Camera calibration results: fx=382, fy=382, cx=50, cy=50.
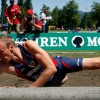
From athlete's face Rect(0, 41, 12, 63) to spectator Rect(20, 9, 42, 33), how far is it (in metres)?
10.3

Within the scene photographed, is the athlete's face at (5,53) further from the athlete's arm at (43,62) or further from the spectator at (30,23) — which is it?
the spectator at (30,23)

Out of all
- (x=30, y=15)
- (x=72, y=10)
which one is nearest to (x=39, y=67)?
(x=30, y=15)

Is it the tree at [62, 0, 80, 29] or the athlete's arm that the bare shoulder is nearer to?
the athlete's arm

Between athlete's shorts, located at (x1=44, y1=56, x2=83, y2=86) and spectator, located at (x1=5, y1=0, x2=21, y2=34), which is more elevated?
athlete's shorts, located at (x1=44, y1=56, x2=83, y2=86)

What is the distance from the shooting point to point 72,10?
92.7 metres

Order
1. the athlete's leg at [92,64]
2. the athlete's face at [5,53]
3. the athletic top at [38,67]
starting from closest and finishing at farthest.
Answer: the athlete's face at [5,53]
the athletic top at [38,67]
the athlete's leg at [92,64]

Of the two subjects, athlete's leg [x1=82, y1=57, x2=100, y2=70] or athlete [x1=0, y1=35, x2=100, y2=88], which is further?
athlete's leg [x1=82, y1=57, x2=100, y2=70]

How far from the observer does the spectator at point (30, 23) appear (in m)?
15.0

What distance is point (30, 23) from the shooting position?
1495cm

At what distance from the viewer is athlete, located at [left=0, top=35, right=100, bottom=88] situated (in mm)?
4352

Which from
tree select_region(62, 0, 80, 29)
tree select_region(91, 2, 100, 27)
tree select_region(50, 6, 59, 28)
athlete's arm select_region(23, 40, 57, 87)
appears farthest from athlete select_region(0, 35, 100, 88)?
tree select_region(50, 6, 59, 28)

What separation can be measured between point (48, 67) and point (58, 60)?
1.91 feet

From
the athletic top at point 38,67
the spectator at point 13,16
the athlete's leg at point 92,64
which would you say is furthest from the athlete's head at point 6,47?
the spectator at point 13,16

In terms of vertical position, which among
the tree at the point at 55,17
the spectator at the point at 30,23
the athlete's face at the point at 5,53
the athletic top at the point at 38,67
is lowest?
the tree at the point at 55,17
